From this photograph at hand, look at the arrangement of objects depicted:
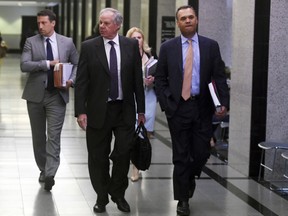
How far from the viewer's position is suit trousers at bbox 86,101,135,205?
23.4ft

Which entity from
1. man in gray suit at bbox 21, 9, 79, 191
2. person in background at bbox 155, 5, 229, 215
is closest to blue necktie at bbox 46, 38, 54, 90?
man in gray suit at bbox 21, 9, 79, 191

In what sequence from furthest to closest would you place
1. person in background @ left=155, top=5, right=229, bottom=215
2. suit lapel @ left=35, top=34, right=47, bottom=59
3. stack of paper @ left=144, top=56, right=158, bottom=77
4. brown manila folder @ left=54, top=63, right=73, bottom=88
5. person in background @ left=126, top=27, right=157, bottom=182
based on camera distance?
stack of paper @ left=144, top=56, right=158, bottom=77, person in background @ left=126, top=27, right=157, bottom=182, suit lapel @ left=35, top=34, right=47, bottom=59, brown manila folder @ left=54, top=63, right=73, bottom=88, person in background @ left=155, top=5, right=229, bottom=215

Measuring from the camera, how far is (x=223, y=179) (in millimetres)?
9297

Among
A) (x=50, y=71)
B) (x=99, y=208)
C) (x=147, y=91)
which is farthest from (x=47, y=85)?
(x=99, y=208)

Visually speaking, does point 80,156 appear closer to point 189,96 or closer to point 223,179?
point 223,179

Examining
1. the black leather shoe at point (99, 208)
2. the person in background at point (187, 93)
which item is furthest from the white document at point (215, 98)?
the black leather shoe at point (99, 208)

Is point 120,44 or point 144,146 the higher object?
point 120,44

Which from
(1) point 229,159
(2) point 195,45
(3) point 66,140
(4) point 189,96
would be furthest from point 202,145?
(3) point 66,140

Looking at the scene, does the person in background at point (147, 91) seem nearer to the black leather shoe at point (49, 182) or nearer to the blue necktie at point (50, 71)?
the blue necktie at point (50, 71)

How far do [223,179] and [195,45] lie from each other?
2.57m

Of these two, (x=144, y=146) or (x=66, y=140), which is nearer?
(x=144, y=146)

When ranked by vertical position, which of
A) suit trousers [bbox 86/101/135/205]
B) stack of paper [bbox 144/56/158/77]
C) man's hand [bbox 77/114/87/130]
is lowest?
suit trousers [bbox 86/101/135/205]

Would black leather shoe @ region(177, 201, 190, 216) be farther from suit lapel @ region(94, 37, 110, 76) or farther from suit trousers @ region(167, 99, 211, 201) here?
suit lapel @ region(94, 37, 110, 76)

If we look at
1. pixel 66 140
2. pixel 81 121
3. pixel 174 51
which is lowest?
pixel 66 140
